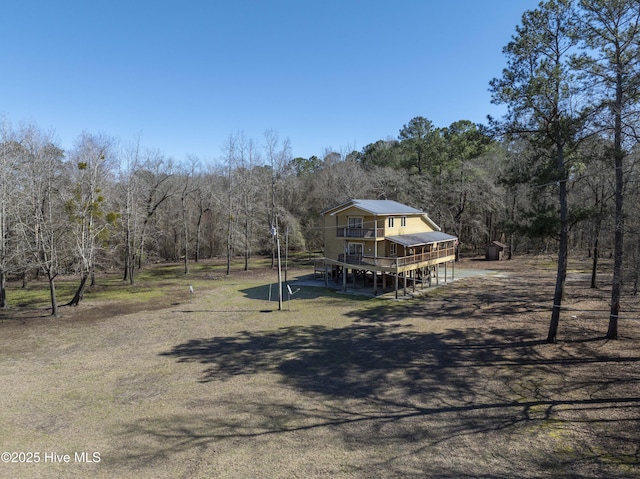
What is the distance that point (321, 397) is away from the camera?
35.0 ft

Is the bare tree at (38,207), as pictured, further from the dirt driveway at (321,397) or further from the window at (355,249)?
the window at (355,249)

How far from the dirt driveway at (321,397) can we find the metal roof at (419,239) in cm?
725

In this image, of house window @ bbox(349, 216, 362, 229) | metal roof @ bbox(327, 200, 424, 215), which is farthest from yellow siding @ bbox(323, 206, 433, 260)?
metal roof @ bbox(327, 200, 424, 215)

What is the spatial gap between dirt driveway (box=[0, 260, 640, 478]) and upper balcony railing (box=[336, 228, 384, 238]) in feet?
24.6

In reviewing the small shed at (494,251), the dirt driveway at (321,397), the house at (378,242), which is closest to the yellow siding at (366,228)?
the house at (378,242)

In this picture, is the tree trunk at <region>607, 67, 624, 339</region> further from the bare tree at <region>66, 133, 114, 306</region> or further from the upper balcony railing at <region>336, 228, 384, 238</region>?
the bare tree at <region>66, 133, 114, 306</region>

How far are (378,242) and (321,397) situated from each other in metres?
17.1

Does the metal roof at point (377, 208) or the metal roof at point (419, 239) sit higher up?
the metal roof at point (377, 208)

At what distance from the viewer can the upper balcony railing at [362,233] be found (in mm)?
25844

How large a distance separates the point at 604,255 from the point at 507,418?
41445 mm

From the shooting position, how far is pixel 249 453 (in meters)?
8.00

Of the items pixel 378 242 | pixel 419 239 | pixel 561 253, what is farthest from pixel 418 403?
pixel 419 239

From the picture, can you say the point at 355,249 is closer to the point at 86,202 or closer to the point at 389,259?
the point at 389,259

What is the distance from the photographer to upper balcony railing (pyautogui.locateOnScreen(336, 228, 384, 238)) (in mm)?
25844
